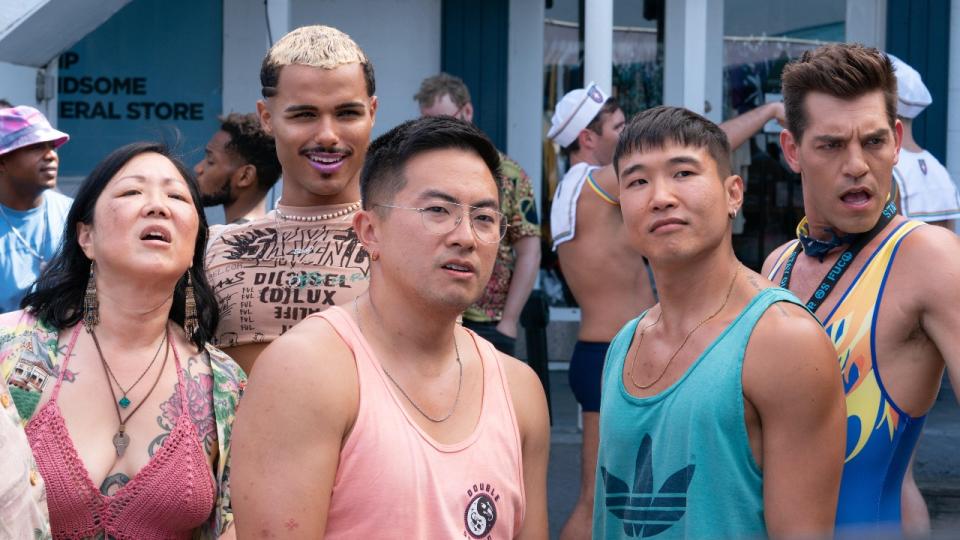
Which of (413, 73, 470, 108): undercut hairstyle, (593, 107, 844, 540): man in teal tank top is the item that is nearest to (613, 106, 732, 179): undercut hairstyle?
(593, 107, 844, 540): man in teal tank top

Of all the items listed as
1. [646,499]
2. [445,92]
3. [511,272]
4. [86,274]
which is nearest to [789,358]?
[646,499]

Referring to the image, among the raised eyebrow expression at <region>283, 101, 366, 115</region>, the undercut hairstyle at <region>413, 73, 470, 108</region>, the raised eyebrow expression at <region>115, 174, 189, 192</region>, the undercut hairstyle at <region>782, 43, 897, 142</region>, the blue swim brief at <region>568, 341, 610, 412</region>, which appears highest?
the undercut hairstyle at <region>413, 73, 470, 108</region>

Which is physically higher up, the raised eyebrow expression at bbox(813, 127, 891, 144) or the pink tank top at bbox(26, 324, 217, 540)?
the raised eyebrow expression at bbox(813, 127, 891, 144)

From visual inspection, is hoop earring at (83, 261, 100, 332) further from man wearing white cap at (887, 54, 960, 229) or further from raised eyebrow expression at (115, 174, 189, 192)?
man wearing white cap at (887, 54, 960, 229)

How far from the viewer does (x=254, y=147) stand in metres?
5.62

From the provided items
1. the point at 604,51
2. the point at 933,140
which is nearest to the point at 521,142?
the point at 604,51

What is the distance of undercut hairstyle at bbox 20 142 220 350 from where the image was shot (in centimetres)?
305

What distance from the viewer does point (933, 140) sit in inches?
361

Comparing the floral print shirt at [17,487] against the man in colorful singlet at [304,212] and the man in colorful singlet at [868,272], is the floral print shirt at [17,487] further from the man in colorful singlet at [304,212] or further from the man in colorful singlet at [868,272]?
the man in colorful singlet at [868,272]

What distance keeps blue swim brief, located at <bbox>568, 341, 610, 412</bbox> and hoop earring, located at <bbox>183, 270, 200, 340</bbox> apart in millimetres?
2951

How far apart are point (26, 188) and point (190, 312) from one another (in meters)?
2.91

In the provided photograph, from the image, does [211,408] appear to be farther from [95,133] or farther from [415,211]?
[95,133]

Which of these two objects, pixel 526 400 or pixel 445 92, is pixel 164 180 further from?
pixel 445 92

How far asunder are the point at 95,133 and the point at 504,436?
761cm
